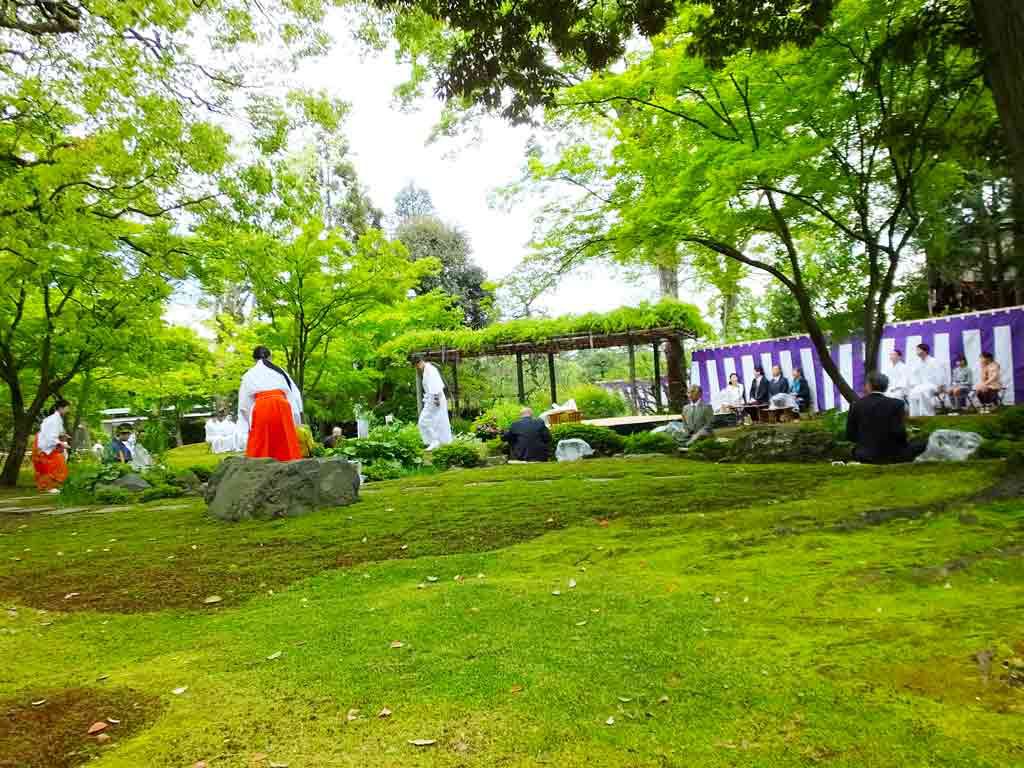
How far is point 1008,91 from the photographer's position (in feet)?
13.1

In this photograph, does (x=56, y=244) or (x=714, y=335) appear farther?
(x=714, y=335)

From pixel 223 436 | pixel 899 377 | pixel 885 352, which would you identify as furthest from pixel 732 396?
pixel 223 436

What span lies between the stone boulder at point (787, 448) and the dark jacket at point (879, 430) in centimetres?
98

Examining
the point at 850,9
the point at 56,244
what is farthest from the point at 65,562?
the point at 850,9

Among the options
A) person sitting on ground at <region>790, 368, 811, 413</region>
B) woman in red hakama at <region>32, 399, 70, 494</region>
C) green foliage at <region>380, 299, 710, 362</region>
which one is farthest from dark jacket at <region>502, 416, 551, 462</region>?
woman in red hakama at <region>32, 399, 70, 494</region>

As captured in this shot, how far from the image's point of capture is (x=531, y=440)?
10266 mm

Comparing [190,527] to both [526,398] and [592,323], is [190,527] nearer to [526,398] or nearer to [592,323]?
[592,323]

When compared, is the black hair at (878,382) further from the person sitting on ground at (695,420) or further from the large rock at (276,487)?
the large rock at (276,487)

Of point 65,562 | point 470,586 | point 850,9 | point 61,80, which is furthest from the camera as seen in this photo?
point 61,80

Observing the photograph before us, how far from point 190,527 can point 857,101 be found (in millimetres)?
8362

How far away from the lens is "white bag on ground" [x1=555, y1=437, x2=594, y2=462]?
10.7 metres

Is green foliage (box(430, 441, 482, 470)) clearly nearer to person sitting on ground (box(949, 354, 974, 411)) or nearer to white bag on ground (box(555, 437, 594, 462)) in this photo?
white bag on ground (box(555, 437, 594, 462))

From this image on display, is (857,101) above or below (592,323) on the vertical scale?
above

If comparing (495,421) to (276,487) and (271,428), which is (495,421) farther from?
(276,487)
